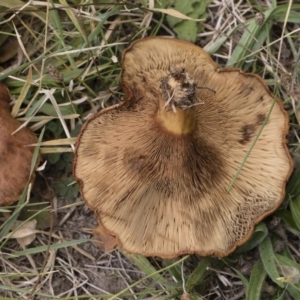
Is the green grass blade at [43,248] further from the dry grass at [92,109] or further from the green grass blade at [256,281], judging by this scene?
the green grass blade at [256,281]

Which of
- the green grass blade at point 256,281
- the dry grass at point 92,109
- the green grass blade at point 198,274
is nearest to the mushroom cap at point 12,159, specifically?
the dry grass at point 92,109

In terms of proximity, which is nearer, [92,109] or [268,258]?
[268,258]

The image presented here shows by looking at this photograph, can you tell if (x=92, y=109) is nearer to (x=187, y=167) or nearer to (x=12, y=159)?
(x=12, y=159)

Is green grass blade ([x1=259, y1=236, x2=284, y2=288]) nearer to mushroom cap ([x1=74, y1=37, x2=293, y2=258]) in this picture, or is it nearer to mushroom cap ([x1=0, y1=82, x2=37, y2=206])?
mushroom cap ([x1=74, y1=37, x2=293, y2=258])

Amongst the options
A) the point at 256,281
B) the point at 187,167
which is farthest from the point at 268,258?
the point at 187,167

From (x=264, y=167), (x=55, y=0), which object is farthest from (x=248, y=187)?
(x=55, y=0)

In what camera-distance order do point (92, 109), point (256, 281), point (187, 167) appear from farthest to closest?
1. point (92, 109)
2. point (256, 281)
3. point (187, 167)

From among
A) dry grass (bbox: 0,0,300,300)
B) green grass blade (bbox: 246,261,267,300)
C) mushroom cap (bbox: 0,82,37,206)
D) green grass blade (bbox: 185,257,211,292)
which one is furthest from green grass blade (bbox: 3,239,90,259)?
green grass blade (bbox: 246,261,267,300)
